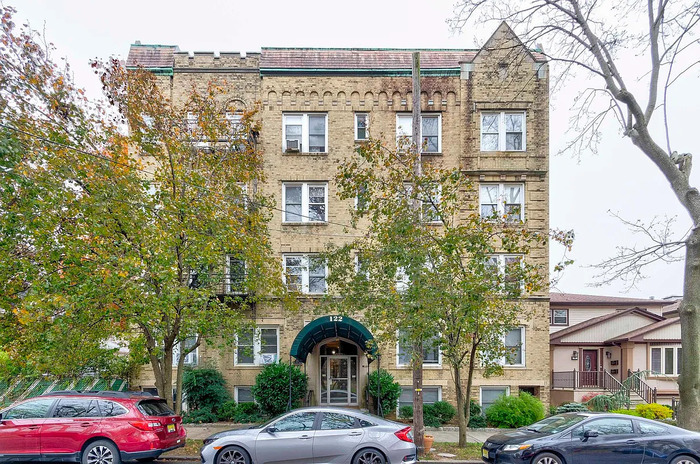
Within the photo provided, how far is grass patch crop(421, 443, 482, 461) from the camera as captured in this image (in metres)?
11.8

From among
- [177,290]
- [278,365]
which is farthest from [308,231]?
[177,290]

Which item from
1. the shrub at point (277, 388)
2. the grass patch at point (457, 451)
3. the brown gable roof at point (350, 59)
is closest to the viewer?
the grass patch at point (457, 451)

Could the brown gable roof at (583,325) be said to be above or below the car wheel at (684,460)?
above

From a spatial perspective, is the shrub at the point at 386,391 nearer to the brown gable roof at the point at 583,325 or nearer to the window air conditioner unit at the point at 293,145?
the window air conditioner unit at the point at 293,145

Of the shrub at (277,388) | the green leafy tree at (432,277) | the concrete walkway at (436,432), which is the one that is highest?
the green leafy tree at (432,277)

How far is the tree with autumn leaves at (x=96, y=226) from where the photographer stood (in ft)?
33.8

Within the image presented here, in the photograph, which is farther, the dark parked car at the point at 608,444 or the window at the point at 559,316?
the window at the point at 559,316

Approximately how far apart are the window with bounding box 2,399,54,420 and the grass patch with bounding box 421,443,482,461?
8585 millimetres

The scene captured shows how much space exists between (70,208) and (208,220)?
298cm

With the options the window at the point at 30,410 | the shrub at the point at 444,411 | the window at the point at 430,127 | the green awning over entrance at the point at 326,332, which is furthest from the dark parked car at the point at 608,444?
the window at the point at 430,127

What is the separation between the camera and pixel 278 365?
57.1 feet

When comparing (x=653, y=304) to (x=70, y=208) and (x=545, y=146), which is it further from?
(x=70, y=208)

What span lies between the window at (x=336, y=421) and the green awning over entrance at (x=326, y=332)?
522cm

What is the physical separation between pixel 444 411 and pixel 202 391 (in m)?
8.77
